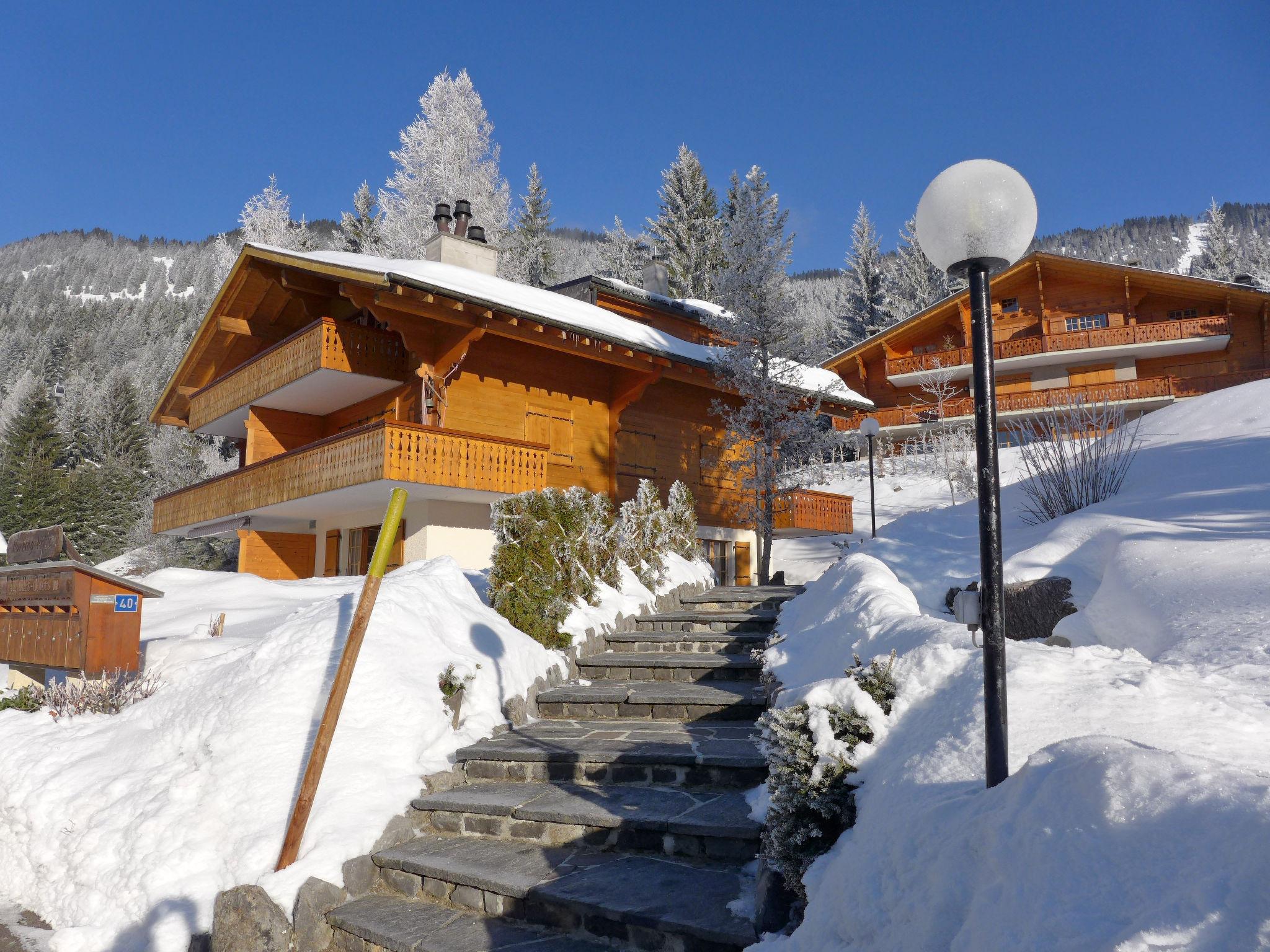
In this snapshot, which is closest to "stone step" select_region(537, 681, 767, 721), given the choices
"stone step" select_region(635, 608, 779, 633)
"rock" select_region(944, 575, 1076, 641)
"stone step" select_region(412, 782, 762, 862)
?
"stone step" select_region(412, 782, 762, 862)

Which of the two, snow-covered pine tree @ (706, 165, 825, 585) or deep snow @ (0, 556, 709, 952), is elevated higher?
snow-covered pine tree @ (706, 165, 825, 585)

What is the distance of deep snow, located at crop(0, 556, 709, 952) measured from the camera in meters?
5.05

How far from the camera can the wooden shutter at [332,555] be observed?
18.9m

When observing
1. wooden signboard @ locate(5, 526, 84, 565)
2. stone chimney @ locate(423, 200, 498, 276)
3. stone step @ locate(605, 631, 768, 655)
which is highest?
stone chimney @ locate(423, 200, 498, 276)

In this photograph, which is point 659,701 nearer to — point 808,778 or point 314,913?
point 314,913

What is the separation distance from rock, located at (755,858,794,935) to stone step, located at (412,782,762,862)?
0.76m

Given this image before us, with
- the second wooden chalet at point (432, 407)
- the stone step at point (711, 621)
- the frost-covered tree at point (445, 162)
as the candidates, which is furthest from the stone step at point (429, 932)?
the frost-covered tree at point (445, 162)

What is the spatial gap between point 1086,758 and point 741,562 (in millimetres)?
17808

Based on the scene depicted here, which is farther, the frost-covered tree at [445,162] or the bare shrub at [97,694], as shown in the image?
→ the frost-covered tree at [445,162]

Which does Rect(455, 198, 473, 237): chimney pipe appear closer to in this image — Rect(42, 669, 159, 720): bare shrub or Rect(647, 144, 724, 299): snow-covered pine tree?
Rect(42, 669, 159, 720): bare shrub

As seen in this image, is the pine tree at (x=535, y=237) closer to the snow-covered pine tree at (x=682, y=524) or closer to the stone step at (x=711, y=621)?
the snow-covered pine tree at (x=682, y=524)

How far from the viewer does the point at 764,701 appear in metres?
6.49

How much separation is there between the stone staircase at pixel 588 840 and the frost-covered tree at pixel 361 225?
36698 millimetres

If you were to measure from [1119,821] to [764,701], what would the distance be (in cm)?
441
